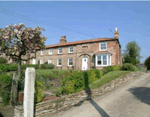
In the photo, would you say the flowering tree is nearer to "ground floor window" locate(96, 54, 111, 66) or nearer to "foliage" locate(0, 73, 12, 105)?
"foliage" locate(0, 73, 12, 105)

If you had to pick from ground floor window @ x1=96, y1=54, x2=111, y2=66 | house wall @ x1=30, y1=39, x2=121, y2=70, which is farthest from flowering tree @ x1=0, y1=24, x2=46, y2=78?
Answer: house wall @ x1=30, y1=39, x2=121, y2=70

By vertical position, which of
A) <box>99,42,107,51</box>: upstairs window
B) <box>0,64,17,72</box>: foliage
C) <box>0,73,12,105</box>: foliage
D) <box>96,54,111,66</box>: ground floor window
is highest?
<box>99,42,107,51</box>: upstairs window

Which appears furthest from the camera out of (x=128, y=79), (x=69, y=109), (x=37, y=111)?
(x=128, y=79)

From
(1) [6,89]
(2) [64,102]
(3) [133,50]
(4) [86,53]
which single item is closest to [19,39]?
(1) [6,89]

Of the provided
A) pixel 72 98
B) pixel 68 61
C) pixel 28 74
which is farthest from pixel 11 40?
pixel 68 61

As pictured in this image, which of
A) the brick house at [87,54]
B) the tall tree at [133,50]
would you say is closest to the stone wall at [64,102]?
the brick house at [87,54]

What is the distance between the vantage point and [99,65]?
22.6 metres

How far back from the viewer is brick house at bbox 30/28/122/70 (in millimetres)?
22094

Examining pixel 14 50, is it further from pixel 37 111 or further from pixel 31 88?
pixel 37 111

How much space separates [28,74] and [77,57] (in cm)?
2053

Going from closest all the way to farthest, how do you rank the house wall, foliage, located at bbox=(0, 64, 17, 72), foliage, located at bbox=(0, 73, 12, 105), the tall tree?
foliage, located at bbox=(0, 73, 12, 105) → foliage, located at bbox=(0, 64, 17, 72) → the house wall → the tall tree

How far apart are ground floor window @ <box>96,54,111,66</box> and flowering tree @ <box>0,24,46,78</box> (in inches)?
640

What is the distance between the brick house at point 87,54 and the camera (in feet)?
72.5

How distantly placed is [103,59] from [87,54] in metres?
3.35
